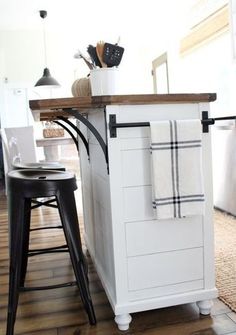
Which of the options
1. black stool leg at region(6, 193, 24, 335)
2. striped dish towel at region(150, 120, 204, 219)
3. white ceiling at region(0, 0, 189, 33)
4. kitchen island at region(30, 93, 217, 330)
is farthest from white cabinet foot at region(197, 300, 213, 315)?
white ceiling at region(0, 0, 189, 33)

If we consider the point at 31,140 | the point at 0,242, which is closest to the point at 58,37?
the point at 31,140

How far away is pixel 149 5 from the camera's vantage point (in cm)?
500

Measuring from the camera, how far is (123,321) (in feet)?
4.64

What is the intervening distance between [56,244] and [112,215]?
4.29 feet

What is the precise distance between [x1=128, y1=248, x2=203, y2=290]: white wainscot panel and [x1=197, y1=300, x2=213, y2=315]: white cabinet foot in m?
0.12

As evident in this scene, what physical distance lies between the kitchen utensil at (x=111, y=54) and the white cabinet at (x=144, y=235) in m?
0.23

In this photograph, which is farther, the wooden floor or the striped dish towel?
the wooden floor

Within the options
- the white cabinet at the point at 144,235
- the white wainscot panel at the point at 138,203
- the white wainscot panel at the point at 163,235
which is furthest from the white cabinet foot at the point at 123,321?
the white wainscot panel at the point at 138,203

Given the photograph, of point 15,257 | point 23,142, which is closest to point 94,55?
point 15,257

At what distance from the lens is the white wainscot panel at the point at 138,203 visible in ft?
4.50

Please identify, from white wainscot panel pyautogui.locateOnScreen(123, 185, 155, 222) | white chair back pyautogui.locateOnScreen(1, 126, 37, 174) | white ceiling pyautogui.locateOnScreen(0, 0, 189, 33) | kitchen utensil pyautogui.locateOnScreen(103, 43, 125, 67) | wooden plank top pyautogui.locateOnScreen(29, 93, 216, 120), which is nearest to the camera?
wooden plank top pyautogui.locateOnScreen(29, 93, 216, 120)

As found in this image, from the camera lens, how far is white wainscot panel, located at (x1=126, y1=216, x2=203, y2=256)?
1.39 metres

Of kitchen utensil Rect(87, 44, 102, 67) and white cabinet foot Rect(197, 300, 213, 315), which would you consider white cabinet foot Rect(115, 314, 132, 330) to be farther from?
kitchen utensil Rect(87, 44, 102, 67)

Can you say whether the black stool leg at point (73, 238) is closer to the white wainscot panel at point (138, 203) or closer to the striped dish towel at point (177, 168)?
the white wainscot panel at point (138, 203)
